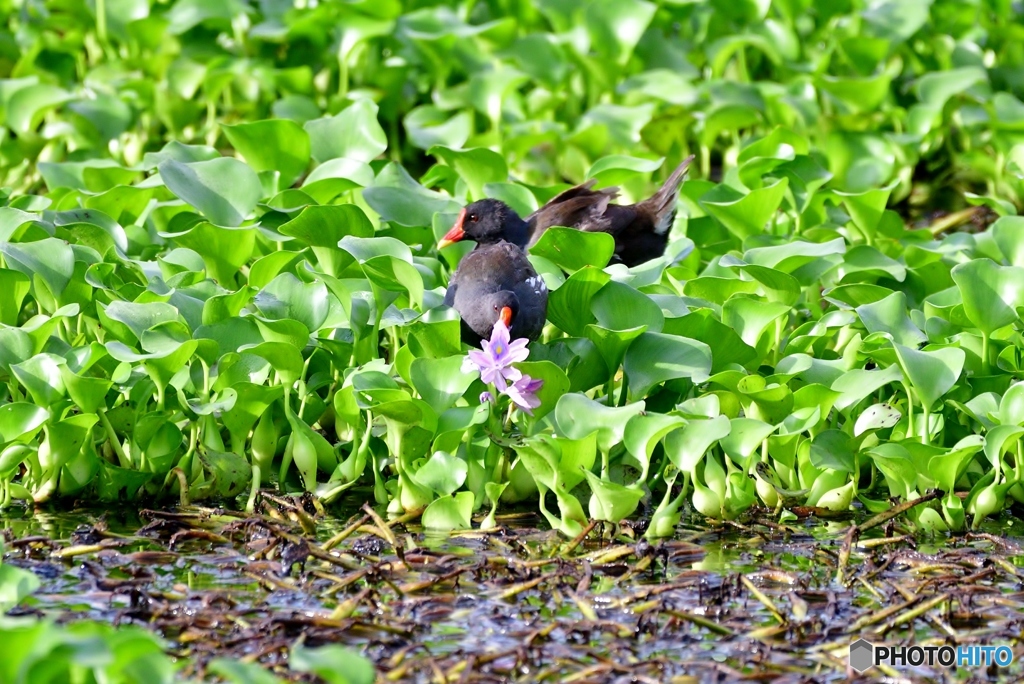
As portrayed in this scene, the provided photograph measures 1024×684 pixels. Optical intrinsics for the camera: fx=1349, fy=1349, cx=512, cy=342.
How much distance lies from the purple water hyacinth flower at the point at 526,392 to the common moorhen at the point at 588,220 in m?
1.32

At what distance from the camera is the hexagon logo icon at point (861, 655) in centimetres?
349

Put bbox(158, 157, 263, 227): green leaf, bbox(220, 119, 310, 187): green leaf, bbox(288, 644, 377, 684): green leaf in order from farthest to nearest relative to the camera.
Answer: bbox(220, 119, 310, 187): green leaf
bbox(158, 157, 263, 227): green leaf
bbox(288, 644, 377, 684): green leaf

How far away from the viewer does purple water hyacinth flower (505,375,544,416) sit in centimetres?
442

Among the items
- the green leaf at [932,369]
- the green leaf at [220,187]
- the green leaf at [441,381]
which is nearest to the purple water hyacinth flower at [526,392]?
the green leaf at [441,381]

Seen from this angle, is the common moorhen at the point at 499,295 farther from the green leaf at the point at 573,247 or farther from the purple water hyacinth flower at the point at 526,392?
the purple water hyacinth flower at the point at 526,392

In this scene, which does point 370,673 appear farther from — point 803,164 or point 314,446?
point 803,164

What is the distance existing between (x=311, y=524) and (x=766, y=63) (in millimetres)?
6041

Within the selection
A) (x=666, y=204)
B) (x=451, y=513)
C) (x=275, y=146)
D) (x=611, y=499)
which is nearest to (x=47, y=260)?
(x=275, y=146)

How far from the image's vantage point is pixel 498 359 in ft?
14.5

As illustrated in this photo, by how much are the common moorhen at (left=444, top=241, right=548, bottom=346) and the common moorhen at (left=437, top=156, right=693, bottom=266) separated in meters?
0.63

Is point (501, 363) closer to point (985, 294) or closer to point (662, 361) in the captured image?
point (662, 361)

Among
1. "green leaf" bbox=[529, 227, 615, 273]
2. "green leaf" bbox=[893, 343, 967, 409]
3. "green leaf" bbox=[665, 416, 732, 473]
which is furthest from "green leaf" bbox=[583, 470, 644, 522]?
"green leaf" bbox=[529, 227, 615, 273]


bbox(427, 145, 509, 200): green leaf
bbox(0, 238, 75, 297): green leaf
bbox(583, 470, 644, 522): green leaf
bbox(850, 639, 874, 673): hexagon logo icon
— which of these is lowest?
bbox(850, 639, 874, 673): hexagon logo icon

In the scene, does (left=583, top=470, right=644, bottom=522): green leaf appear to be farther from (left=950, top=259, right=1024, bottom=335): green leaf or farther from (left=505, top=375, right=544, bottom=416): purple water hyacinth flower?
(left=950, top=259, right=1024, bottom=335): green leaf
